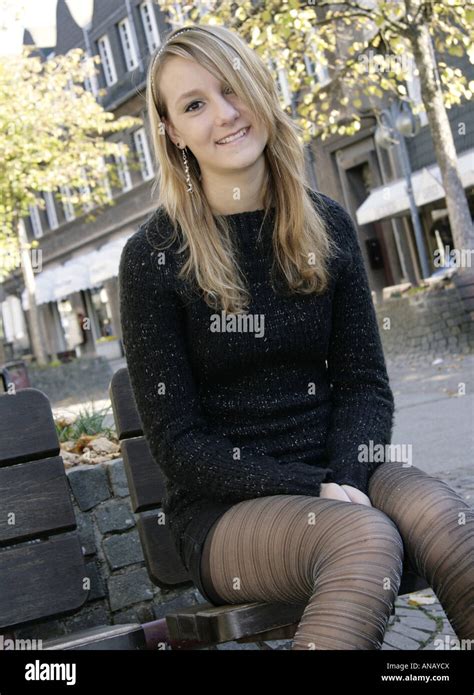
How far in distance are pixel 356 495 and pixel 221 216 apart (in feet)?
2.74

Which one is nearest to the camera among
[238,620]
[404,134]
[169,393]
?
[238,620]

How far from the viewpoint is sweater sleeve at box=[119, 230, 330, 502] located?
7.75 ft

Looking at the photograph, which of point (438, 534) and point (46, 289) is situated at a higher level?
point (46, 289)

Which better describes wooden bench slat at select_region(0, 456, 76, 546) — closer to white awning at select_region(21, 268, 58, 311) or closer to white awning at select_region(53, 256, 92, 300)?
white awning at select_region(53, 256, 92, 300)

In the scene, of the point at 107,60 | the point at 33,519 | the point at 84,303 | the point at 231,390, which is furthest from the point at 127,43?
the point at 231,390

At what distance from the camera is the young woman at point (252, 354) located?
219cm

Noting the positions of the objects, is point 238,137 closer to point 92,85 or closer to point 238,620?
point 238,620

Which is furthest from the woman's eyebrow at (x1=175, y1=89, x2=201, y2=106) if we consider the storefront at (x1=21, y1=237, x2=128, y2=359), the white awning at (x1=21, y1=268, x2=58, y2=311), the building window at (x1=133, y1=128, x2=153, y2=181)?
the white awning at (x1=21, y1=268, x2=58, y2=311)

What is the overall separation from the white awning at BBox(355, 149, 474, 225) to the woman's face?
1526 centimetres

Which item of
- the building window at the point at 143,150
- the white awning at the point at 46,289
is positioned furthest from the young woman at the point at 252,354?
the white awning at the point at 46,289

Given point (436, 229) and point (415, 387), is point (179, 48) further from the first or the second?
point (436, 229)

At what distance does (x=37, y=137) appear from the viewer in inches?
778

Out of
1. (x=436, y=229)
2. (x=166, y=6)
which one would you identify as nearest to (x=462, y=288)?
(x=166, y=6)

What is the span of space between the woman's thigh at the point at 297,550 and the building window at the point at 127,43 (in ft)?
101
